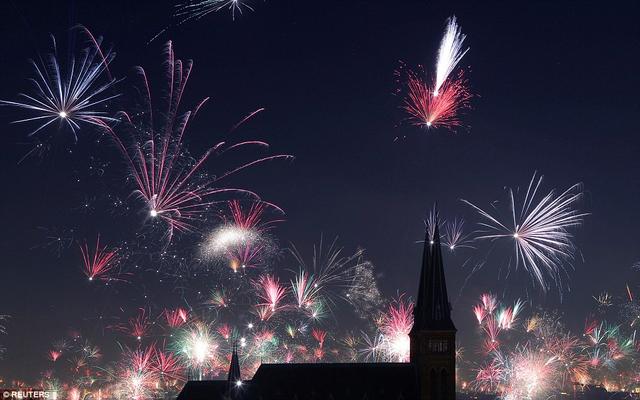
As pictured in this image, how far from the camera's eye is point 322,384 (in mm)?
94562

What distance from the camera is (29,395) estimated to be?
368 ft

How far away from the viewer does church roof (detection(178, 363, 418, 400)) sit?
9138 cm

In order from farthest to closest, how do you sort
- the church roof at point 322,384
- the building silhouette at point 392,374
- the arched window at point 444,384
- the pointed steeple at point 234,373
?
1. the pointed steeple at point 234,373
2. the church roof at point 322,384
3. the building silhouette at point 392,374
4. the arched window at point 444,384

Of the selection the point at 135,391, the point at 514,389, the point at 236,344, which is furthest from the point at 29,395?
the point at 514,389

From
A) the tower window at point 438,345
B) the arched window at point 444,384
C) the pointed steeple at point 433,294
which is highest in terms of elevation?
the pointed steeple at point 433,294

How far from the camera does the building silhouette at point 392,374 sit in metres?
88.1

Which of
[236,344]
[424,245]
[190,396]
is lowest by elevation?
[190,396]

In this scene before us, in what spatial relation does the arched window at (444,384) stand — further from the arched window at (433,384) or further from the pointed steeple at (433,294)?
the pointed steeple at (433,294)

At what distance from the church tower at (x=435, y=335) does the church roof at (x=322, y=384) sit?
3.01m

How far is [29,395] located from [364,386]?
52.9m

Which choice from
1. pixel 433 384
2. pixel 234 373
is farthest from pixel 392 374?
pixel 234 373

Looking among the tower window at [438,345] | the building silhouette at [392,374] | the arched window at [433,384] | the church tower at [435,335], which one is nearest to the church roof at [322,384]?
the building silhouette at [392,374]

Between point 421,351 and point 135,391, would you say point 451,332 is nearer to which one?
point 421,351

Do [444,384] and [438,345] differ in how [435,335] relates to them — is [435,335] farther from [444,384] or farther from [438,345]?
[444,384]
